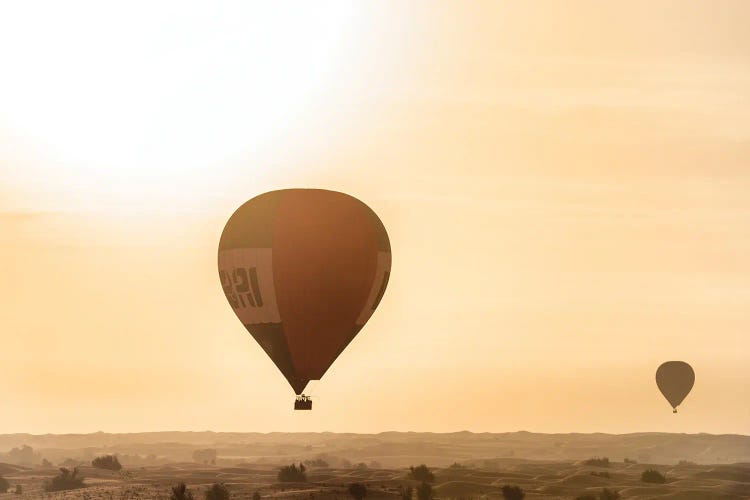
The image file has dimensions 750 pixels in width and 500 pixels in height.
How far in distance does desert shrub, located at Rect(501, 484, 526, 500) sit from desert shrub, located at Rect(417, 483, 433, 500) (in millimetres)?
5174

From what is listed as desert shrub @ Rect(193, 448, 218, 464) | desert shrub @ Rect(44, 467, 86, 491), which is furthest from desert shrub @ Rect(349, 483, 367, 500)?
desert shrub @ Rect(193, 448, 218, 464)

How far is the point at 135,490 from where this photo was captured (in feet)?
325

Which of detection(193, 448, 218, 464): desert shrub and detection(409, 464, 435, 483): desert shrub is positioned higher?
detection(193, 448, 218, 464): desert shrub

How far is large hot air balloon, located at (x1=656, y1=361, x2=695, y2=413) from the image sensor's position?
440 feet

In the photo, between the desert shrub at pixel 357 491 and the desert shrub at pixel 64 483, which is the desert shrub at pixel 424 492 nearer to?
the desert shrub at pixel 357 491

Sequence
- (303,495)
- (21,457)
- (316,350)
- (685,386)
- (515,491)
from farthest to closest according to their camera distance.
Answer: (21,457)
(685,386)
(515,491)
(303,495)
(316,350)

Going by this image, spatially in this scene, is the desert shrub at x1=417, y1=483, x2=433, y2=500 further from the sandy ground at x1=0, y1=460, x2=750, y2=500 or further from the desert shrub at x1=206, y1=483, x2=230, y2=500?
the desert shrub at x1=206, y1=483, x2=230, y2=500

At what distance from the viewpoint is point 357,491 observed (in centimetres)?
9231

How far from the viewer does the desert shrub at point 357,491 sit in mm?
90875

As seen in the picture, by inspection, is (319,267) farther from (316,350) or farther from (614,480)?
(614,480)

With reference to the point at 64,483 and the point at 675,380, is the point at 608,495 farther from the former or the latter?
the point at 64,483

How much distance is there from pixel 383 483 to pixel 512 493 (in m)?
8.84

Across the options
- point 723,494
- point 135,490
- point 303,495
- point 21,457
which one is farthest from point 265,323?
point 21,457

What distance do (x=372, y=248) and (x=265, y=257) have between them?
5489 mm
